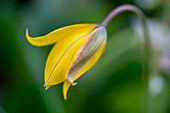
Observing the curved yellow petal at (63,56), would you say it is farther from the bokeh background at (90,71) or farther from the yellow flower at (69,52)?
the bokeh background at (90,71)

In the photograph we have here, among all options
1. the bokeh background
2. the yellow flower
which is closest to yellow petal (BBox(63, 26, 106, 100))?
the yellow flower

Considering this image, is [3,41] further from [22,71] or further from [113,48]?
[113,48]

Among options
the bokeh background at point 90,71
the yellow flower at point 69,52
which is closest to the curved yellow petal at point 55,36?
the yellow flower at point 69,52

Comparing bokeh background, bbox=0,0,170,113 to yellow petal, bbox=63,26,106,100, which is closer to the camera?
yellow petal, bbox=63,26,106,100

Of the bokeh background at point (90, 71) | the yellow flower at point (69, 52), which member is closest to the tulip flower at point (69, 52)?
the yellow flower at point (69, 52)

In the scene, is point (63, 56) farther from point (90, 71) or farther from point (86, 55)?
point (90, 71)

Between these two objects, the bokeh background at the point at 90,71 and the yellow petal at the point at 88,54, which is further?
the bokeh background at the point at 90,71

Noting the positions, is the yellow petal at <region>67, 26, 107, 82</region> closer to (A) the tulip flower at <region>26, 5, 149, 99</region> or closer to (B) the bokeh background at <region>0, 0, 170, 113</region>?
(A) the tulip flower at <region>26, 5, 149, 99</region>
